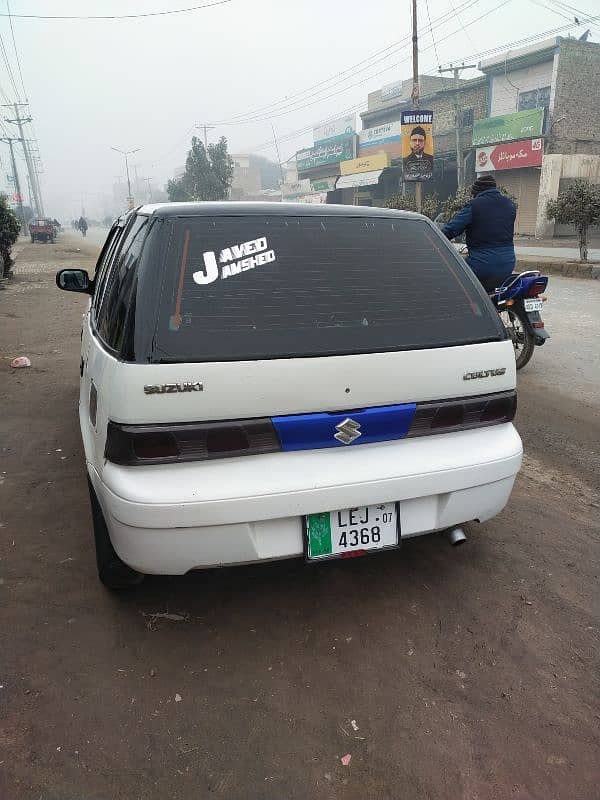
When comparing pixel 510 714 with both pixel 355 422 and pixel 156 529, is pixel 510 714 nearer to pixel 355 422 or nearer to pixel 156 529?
pixel 355 422

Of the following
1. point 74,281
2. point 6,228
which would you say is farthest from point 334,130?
point 74,281

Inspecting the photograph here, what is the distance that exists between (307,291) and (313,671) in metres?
1.46

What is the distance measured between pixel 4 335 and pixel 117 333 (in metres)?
7.62

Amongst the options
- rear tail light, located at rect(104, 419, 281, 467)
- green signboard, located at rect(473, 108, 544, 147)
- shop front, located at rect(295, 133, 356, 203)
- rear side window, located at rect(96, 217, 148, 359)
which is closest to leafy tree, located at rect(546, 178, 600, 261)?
rear side window, located at rect(96, 217, 148, 359)

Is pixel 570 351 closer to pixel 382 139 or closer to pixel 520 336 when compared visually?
pixel 520 336

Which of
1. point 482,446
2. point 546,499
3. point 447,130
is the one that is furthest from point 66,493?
point 447,130

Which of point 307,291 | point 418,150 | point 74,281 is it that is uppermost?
point 418,150

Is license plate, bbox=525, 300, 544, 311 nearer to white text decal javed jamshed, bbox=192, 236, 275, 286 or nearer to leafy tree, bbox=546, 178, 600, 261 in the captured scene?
white text decal javed jamshed, bbox=192, 236, 275, 286

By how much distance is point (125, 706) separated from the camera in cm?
204

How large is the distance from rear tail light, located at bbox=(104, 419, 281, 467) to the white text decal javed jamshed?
0.57 meters

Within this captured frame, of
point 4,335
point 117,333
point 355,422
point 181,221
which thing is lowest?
point 4,335

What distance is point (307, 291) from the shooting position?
233 centimetres

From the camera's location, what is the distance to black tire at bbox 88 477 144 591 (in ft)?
8.09

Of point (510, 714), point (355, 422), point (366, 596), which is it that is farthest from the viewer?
point (366, 596)
